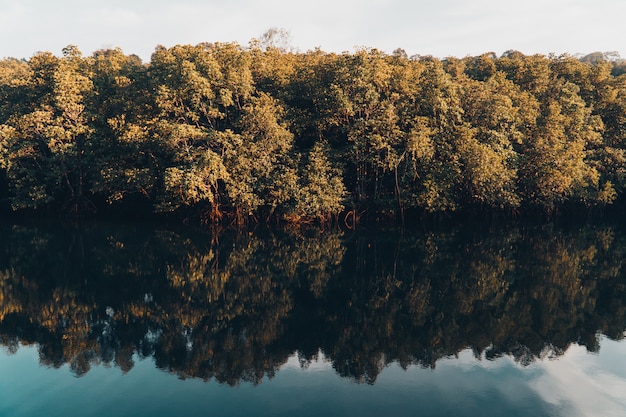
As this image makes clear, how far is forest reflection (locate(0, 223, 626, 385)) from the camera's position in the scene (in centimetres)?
1680

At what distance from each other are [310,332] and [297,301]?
3.67 meters

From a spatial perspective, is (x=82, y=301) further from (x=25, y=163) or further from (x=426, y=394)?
(x=25, y=163)

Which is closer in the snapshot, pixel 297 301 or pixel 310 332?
pixel 310 332

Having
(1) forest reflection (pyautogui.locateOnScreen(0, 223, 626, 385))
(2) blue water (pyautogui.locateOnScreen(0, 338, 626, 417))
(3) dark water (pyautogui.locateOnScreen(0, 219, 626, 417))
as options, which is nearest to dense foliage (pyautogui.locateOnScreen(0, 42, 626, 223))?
(1) forest reflection (pyautogui.locateOnScreen(0, 223, 626, 385))

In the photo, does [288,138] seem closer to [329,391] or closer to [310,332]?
[310,332]

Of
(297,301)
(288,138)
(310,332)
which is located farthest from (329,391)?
(288,138)

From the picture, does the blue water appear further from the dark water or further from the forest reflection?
the forest reflection

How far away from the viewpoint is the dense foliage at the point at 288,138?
40562 mm

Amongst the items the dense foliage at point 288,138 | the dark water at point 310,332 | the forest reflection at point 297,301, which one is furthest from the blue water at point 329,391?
the dense foliage at point 288,138

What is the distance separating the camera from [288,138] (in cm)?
4203

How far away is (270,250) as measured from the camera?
108ft

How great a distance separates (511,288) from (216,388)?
1627 cm

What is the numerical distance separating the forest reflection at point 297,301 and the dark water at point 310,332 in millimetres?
86

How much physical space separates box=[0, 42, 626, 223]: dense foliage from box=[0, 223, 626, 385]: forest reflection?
23.6 feet
